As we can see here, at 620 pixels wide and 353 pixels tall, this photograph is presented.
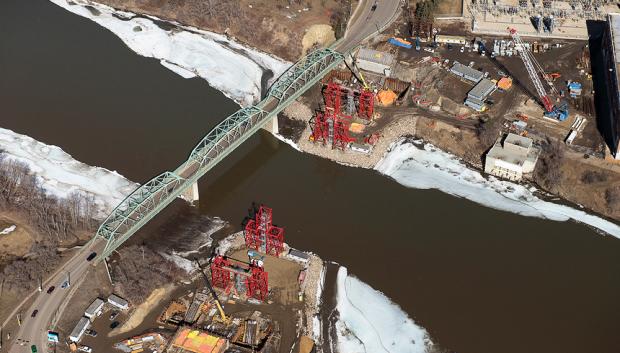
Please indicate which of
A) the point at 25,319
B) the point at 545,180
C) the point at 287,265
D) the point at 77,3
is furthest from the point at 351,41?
the point at 25,319

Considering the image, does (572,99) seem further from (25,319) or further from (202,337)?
(25,319)

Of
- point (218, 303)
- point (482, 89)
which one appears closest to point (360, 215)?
point (218, 303)

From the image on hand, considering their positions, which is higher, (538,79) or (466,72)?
(538,79)

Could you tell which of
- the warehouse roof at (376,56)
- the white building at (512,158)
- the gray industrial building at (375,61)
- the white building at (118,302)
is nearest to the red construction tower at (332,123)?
the gray industrial building at (375,61)

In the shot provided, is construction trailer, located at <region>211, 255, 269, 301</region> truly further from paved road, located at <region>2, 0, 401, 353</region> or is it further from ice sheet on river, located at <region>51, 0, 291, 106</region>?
ice sheet on river, located at <region>51, 0, 291, 106</region>

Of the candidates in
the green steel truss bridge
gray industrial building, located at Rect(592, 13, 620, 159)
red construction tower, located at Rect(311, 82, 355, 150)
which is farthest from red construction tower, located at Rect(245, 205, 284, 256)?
gray industrial building, located at Rect(592, 13, 620, 159)

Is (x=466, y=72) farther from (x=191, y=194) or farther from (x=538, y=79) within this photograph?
(x=191, y=194)

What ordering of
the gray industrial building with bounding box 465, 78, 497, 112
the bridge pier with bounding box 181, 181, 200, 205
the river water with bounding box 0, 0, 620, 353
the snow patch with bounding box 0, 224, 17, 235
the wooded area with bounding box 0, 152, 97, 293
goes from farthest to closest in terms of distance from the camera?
the gray industrial building with bounding box 465, 78, 497, 112, the bridge pier with bounding box 181, 181, 200, 205, the snow patch with bounding box 0, 224, 17, 235, the wooded area with bounding box 0, 152, 97, 293, the river water with bounding box 0, 0, 620, 353
